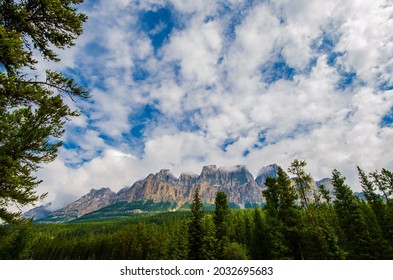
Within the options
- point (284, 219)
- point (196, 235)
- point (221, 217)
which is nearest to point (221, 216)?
point (221, 217)

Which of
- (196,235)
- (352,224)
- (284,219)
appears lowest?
(196,235)

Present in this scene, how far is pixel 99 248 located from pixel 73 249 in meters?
12.0

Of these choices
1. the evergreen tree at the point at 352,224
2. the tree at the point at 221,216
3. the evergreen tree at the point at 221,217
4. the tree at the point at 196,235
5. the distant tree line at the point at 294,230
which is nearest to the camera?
the distant tree line at the point at 294,230

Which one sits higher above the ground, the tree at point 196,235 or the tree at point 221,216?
the tree at point 221,216

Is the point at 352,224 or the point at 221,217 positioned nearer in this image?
the point at 352,224

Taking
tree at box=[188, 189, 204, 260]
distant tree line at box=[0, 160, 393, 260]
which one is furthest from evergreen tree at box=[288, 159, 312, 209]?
tree at box=[188, 189, 204, 260]

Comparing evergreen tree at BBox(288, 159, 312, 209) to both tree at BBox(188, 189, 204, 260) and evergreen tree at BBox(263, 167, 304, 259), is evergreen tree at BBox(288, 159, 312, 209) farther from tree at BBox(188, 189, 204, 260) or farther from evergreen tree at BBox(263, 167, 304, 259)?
tree at BBox(188, 189, 204, 260)

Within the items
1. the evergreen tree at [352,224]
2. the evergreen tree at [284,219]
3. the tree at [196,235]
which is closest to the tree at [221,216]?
the tree at [196,235]

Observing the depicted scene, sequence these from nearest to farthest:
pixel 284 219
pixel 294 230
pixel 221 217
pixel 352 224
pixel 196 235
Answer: pixel 294 230 → pixel 284 219 → pixel 196 235 → pixel 352 224 → pixel 221 217

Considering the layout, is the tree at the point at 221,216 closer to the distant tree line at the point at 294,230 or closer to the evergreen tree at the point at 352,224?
the distant tree line at the point at 294,230

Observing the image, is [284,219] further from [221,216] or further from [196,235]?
[196,235]

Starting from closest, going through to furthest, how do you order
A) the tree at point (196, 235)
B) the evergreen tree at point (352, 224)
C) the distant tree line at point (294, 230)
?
1. the distant tree line at point (294, 230)
2. the tree at point (196, 235)
3. the evergreen tree at point (352, 224)

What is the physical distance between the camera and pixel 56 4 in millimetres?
8109
